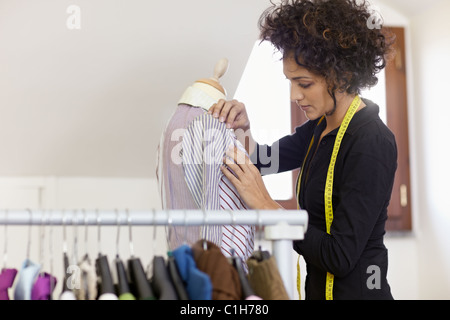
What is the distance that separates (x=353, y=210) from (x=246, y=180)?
253 millimetres

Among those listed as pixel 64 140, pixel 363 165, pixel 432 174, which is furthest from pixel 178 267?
pixel 432 174

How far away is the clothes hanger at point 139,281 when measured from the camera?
2.82ft

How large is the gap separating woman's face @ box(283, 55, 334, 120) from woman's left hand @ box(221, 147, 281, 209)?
20 centimetres

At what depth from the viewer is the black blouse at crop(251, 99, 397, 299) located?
1205mm

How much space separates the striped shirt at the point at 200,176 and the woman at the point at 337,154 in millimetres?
35

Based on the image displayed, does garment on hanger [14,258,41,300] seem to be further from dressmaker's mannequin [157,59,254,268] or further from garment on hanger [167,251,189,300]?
dressmaker's mannequin [157,59,254,268]

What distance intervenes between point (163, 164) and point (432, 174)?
1986mm

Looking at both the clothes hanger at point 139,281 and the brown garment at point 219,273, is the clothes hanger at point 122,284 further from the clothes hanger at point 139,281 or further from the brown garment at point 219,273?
the brown garment at point 219,273

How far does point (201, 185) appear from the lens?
4.46 feet

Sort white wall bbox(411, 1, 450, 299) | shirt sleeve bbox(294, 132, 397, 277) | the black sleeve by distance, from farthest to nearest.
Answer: white wall bbox(411, 1, 450, 299) → the black sleeve → shirt sleeve bbox(294, 132, 397, 277)

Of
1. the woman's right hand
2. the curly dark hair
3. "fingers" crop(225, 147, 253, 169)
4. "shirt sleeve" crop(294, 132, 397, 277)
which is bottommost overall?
"shirt sleeve" crop(294, 132, 397, 277)

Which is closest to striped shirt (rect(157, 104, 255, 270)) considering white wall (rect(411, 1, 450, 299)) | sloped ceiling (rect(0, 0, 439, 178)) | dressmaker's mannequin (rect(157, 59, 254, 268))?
dressmaker's mannequin (rect(157, 59, 254, 268))

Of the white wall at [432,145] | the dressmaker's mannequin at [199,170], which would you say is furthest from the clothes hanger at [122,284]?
the white wall at [432,145]

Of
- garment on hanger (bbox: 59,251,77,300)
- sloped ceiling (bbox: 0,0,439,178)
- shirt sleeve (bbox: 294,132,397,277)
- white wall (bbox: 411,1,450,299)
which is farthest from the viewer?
white wall (bbox: 411,1,450,299)
